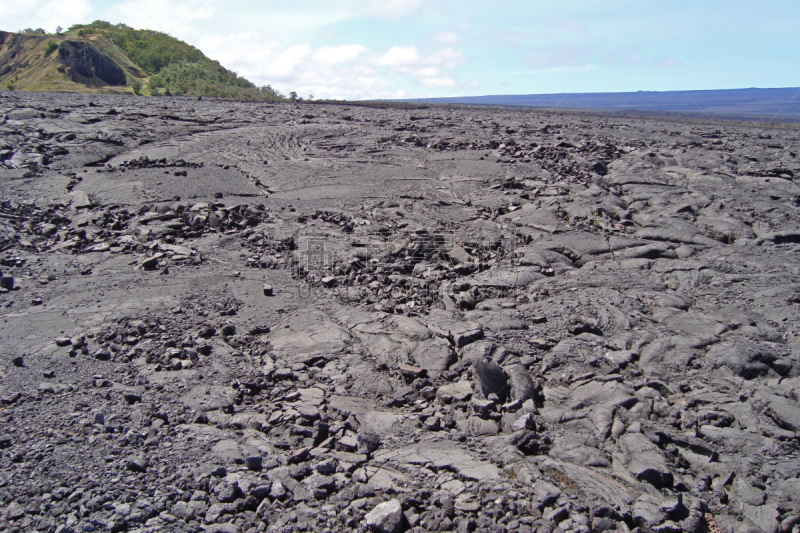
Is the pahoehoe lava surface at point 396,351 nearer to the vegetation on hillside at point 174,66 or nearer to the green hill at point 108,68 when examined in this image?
the vegetation on hillside at point 174,66

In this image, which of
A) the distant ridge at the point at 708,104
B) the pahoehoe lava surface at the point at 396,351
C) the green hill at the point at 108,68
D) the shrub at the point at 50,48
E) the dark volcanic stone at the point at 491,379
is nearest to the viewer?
the pahoehoe lava surface at the point at 396,351

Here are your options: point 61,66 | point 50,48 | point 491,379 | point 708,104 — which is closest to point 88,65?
point 61,66

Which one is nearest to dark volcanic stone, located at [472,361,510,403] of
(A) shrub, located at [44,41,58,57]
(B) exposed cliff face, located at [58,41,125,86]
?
(B) exposed cliff face, located at [58,41,125,86]

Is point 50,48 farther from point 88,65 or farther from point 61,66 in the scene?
point 88,65

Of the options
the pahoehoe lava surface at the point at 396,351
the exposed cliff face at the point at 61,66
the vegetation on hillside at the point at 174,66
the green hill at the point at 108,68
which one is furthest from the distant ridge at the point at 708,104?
the pahoehoe lava surface at the point at 396,351

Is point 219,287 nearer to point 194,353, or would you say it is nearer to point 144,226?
point 194,353

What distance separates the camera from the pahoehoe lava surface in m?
2.46

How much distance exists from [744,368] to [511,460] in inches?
79.5

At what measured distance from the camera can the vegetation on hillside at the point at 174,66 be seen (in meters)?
23.5

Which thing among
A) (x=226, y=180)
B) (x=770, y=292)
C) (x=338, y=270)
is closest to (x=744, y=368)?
(x=770, y=292)

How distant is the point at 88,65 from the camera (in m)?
25.3

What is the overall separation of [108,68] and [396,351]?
2839 cm

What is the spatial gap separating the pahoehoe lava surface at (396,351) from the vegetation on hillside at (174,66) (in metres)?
15.9

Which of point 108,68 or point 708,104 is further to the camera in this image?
point 708,104
